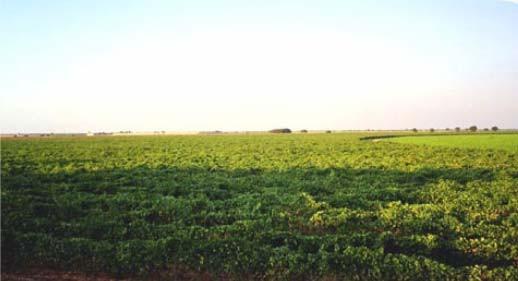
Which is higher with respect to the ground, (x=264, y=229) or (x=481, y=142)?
(x=481, y=142)

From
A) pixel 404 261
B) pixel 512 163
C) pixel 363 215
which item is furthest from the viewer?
pixel 512 163

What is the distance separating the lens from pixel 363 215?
12.5 meters

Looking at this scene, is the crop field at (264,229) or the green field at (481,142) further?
the green field at (481,142)

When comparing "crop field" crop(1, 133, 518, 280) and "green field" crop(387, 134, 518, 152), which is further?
"green field" crop(387, 134, 518, 152)

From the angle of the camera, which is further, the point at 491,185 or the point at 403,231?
the point at 491,185

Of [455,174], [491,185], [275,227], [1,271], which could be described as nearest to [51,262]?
[1,271]

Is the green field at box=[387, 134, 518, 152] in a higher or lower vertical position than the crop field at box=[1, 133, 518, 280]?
higher

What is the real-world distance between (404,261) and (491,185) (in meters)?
12.7

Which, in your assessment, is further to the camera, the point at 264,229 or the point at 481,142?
the point at 481,142

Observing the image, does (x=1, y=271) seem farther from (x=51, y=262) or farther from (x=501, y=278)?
(x=501, y=278)

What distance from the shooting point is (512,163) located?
2903cm

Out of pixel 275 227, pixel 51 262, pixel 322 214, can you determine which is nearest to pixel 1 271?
pixel 51 262

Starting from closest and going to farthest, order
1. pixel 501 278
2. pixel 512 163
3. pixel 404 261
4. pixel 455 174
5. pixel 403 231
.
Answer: pixel 501 278
pixel 404 261
pixel 403 231
pixel 455 174
pixel 512 163

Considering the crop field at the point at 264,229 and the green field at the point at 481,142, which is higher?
the green field at the point at 481,142
